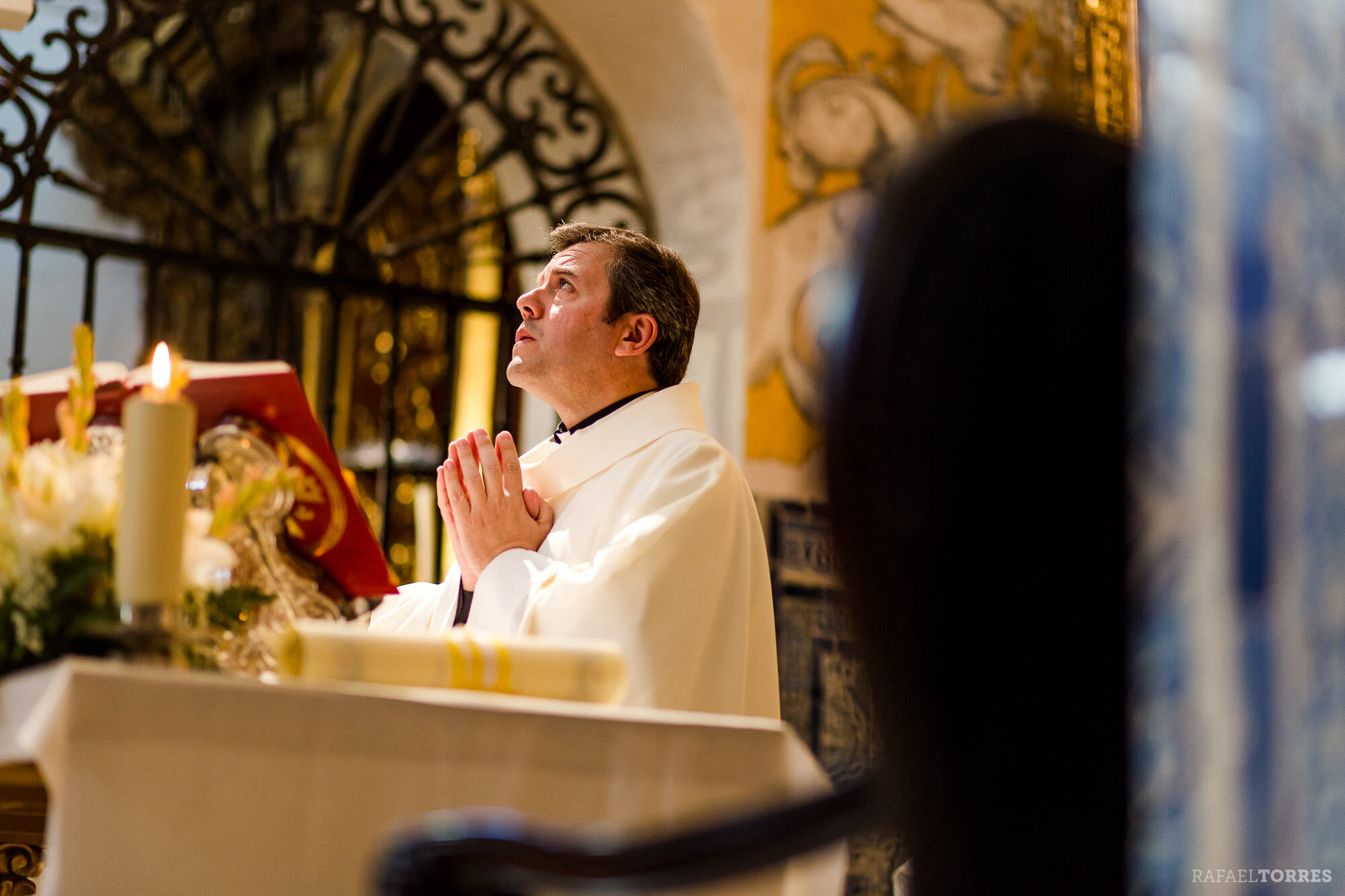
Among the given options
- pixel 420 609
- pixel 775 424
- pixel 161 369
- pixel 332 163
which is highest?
pixel 332 163

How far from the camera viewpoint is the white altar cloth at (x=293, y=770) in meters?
1.40

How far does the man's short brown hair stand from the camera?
3496mm

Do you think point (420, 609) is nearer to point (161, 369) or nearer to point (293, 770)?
point (161, 369)

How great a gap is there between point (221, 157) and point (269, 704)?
405 cm

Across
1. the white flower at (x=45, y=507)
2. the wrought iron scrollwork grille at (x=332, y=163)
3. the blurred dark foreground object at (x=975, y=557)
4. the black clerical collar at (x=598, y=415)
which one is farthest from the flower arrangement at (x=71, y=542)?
the wrought iron scrollwork grille at (x=332, y=163)

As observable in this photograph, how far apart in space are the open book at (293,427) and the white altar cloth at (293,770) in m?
0.60

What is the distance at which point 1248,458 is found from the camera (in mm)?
2484

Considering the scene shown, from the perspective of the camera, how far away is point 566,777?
5.19 ft

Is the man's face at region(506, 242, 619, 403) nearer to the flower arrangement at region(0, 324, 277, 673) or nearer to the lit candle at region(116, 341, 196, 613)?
the flower arrangement at region(0, 324, 277, 673)

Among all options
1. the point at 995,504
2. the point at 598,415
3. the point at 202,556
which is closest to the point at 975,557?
the point at 995,504

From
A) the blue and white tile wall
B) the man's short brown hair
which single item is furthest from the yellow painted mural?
the blue and white tile wall

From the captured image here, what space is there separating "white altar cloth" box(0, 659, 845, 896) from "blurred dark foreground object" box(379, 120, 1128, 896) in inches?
11.6

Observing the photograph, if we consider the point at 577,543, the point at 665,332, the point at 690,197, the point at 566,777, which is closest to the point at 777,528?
the point at 690,197

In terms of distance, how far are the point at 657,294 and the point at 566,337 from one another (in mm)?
264
